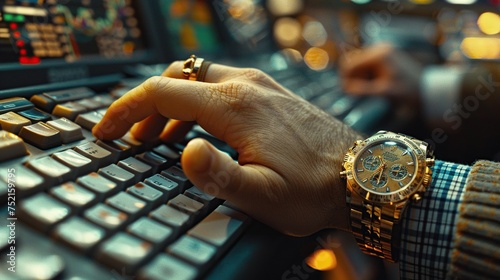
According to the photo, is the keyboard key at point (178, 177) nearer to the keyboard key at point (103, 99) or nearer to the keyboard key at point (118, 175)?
the keyboard key at point (118, 175)

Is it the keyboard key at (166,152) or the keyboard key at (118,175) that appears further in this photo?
the keyboard key at (166,152)

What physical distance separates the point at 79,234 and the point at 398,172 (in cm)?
37

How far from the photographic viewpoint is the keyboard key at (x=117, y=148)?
1.68ft

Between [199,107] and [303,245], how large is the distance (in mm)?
206

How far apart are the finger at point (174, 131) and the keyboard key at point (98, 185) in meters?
0.17

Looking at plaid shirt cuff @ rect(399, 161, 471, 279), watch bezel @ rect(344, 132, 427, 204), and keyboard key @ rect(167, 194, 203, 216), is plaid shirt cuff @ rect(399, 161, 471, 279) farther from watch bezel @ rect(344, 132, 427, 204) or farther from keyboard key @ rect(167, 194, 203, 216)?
keyboard key @ rect(167, 194, 203, 216)

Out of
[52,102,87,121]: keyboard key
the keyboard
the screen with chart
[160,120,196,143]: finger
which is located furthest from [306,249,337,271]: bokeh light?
the screen with chart

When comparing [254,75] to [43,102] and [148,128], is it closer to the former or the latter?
[148,128]

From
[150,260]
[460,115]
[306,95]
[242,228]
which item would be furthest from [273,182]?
[460,115]

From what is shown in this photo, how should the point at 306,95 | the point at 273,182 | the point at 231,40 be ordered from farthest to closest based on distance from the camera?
the point at 231,40, the point at 306,95, the point at 273,182

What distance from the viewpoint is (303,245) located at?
54 cm

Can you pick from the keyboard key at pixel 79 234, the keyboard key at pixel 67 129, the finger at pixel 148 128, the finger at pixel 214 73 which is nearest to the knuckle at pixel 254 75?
the finger at pixel 214 73

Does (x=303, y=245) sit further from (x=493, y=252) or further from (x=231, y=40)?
(x=231, y=40)

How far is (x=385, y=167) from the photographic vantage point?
57 centimetres
